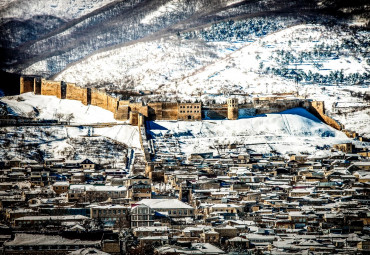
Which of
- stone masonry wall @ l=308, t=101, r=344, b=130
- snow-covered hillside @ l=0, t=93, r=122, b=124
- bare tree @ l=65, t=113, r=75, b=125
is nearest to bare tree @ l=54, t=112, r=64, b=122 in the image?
snow-covered hillside @ l=0, t=93, r=122, b=124

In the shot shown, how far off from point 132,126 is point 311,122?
87.3 ft

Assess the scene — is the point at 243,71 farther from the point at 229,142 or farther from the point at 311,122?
the point at 229,142

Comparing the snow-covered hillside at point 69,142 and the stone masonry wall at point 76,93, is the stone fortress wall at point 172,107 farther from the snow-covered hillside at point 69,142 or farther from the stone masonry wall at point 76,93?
the snow-covered hillside at point 69,142

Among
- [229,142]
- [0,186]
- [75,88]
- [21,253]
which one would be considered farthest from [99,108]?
[21,253]

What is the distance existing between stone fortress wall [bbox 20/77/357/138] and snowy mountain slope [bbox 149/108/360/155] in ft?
7.67

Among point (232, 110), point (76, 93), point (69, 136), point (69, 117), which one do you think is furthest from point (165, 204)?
point (76, 93)

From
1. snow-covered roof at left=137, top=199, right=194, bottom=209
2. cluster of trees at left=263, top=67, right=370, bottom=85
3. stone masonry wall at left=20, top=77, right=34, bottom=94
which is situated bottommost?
snow-covered roof at left=137, top=199, right=194, bottom=209

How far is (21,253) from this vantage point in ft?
222

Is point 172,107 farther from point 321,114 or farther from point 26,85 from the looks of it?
point 26,85

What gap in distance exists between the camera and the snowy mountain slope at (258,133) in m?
126

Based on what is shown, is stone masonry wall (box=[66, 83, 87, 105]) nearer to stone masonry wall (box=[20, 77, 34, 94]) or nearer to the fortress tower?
stone masonry wall (box=[20, 77, 34, 94])

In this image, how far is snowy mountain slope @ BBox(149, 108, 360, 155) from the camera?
125812mm

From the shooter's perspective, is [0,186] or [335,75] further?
[335,75]

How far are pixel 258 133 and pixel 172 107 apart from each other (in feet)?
45.7
